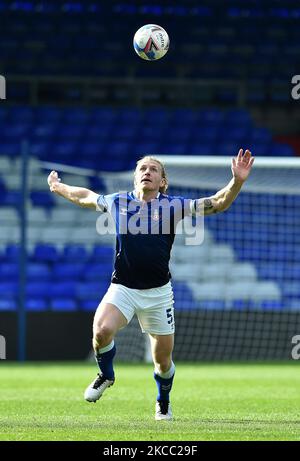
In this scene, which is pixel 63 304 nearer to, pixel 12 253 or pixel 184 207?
pixel 12 253

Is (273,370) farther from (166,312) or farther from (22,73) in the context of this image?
(22,73)

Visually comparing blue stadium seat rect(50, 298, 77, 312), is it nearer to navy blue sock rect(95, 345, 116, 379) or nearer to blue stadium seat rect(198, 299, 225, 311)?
blue stadium seat rect(198, 299, 225, 311)

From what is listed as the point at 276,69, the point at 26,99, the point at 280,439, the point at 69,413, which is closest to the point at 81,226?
the point at 26,99

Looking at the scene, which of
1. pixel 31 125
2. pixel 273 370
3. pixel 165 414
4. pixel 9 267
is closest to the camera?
pixel 165 414

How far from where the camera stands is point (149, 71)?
2453 cm

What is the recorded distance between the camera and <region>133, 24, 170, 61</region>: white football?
1039cm

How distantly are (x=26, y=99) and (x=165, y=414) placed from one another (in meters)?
17.1

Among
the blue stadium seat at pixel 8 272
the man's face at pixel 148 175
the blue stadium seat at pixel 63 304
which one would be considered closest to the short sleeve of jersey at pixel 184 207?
the man's face at pixel 148 175

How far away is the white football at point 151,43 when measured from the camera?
10391 mm

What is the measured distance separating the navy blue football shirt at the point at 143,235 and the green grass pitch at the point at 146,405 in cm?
110

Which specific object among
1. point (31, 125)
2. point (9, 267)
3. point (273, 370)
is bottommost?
point (273, 370)

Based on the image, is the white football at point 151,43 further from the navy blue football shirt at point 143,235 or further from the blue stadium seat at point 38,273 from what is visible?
the blue stadium seat at point 38,273

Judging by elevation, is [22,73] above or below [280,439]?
above

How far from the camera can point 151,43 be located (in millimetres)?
10430
